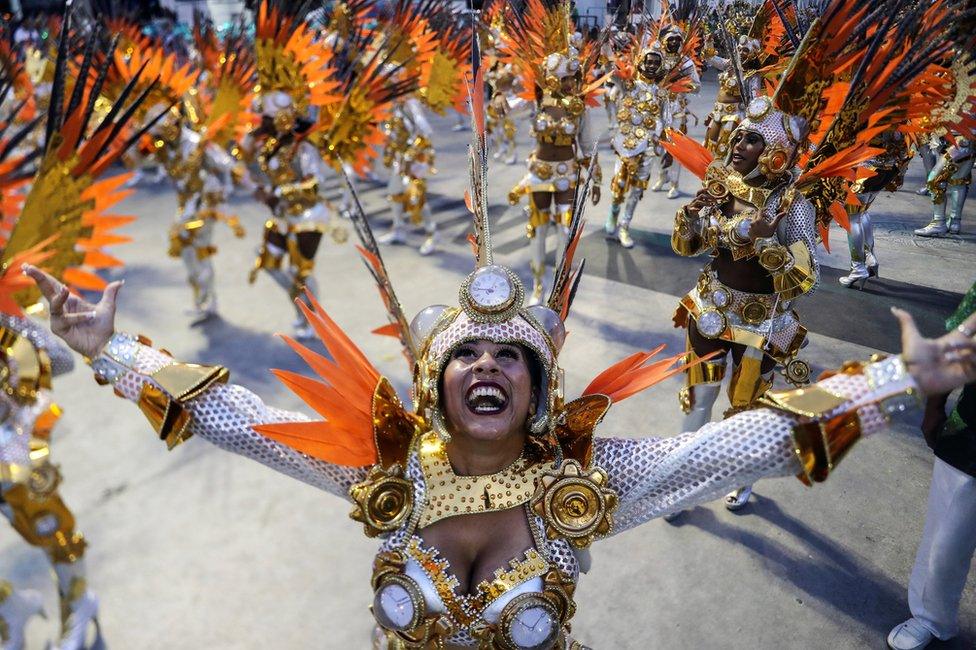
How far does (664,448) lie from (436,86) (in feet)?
19.3

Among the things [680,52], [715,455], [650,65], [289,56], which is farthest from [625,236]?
[715,455]

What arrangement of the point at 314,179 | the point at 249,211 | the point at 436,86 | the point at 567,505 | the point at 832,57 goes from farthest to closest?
the point at 249,211 → the point at 436,86 → the point at 314,179 → the point at 832,57 → the point at 567,505

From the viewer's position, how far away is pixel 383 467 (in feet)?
5.62

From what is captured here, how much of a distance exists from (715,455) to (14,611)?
2.31 metres

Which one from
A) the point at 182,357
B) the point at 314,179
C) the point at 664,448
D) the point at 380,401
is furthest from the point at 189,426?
the point at 182,357

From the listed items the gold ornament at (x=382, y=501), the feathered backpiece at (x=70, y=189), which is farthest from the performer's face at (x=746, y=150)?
the feathered backpiece at (x=70, y=189)

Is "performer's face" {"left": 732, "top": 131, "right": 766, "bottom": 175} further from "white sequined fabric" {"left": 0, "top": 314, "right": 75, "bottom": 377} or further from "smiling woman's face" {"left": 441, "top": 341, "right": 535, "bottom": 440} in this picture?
"white sequined fabric" {"left": 0, "top": 314, "right": 75, "bottom": 377}

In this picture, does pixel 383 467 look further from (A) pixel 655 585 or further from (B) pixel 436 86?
(B) pixel 436 86

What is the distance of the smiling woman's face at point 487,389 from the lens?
5.19 feet

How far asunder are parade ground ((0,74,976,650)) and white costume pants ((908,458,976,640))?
177mm

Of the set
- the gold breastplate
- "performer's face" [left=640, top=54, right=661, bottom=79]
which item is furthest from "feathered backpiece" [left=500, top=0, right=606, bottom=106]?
the gold breastplate

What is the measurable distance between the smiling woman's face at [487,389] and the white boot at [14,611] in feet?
5.59

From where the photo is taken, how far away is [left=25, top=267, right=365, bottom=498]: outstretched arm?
1695 millimetres

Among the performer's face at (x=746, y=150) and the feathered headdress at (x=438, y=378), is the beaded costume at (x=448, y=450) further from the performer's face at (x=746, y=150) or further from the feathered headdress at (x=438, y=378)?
the performer's face at (x=746, y=150)
